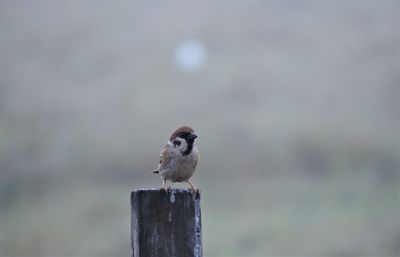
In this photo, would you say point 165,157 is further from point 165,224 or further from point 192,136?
point 165,224

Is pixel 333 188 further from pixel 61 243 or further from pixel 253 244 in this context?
pixel 61 243

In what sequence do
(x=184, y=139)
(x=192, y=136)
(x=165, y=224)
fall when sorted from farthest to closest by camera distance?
(x=184, y=139), (x=192, y=136), (x=165, y=224)

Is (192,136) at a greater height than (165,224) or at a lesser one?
greater

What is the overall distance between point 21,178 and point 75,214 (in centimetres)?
128

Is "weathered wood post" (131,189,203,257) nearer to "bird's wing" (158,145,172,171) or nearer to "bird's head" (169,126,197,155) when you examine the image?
"bird's head" (169,126,197,155)

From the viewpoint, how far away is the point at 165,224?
292 cm

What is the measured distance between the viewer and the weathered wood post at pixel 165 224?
2.89 metres

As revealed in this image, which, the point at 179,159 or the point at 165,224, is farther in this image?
the point at 179,159

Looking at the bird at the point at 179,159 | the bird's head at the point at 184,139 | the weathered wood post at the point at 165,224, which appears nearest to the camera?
the weathered wood post at the point at 165,224

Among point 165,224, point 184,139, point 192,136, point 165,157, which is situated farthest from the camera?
point 165,157

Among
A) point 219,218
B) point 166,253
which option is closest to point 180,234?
point 166,253

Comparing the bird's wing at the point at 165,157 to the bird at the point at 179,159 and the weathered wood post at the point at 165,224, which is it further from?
the weathered wood post at the point at 165,224

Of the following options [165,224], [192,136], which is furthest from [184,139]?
[165,224]

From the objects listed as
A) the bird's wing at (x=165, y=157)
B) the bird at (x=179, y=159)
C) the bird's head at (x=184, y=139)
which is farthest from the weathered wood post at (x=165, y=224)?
the bird's wing at (x=165, y=157)
